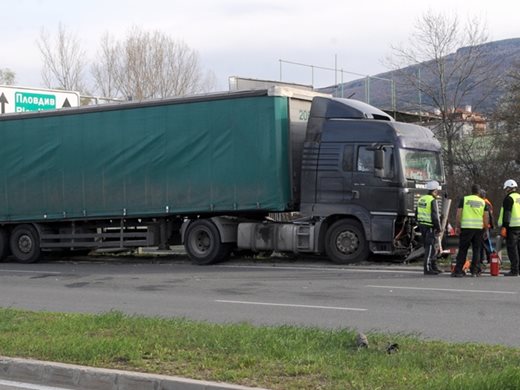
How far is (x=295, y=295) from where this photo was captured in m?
12.6

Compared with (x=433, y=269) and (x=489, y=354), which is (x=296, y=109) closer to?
(x=433, y=269)

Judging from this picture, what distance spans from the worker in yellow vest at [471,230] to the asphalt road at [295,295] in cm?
28

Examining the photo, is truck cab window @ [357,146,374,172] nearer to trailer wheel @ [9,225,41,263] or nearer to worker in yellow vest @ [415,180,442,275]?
worker in yellow vest @ [415,180,442,275]

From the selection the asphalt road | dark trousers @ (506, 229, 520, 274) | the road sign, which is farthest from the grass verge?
the road sign

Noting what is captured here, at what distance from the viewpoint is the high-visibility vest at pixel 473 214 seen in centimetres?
1483

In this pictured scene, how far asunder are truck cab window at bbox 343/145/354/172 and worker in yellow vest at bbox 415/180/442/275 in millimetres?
2029

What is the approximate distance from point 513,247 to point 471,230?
94cm

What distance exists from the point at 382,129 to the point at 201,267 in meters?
5.10

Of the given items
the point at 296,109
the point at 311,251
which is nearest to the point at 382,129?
the point at 296,109

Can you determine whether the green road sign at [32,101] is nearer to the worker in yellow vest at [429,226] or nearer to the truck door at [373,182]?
the truck door at [373,182]

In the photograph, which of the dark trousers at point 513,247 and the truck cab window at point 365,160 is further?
the truck cab window at point 365,160

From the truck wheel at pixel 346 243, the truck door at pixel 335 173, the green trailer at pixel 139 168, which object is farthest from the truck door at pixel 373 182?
the green trailer at pixel 139 168

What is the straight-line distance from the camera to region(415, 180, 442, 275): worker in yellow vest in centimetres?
1520

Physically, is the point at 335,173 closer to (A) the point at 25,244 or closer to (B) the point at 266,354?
(A) the point at 25,244
